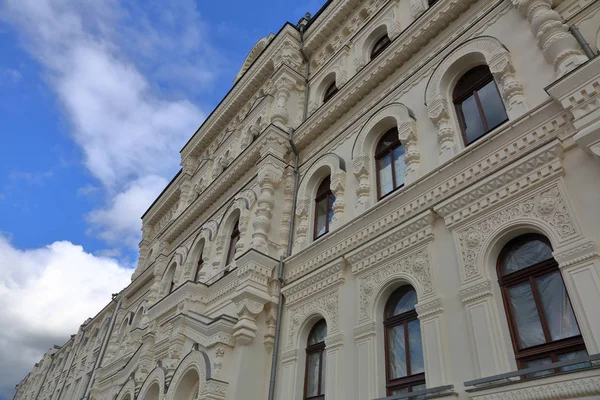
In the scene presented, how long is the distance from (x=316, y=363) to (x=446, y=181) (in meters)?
4.18

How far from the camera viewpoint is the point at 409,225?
724 cm

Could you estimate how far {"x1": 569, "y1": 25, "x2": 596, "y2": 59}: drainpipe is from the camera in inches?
237

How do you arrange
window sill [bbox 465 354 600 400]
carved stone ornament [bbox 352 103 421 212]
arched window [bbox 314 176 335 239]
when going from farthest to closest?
arched window [bbox 314 176 335 239] < carved stone ornament [bbox 352 103 421 212] < window sill [bbox 465 354 600 400]

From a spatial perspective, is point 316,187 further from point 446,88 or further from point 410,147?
point 446,88

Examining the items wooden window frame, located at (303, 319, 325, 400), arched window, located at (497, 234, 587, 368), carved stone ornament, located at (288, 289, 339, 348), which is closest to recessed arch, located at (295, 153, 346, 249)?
carved stone ornament, located at (288, 289, 339, 348)

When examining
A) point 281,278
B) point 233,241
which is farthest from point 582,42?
point 233,241

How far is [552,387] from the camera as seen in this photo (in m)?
4.34

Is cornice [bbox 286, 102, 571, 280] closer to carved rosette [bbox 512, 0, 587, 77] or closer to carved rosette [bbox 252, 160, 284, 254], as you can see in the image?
carved rosette [bbox 512, 0, 587, 77]

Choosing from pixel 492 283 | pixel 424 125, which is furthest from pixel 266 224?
pixel 492 283

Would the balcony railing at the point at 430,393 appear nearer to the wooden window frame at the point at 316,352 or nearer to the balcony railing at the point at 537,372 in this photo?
the balcony railing at the point at 537,372

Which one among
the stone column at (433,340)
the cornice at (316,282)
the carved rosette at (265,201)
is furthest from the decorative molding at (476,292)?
the carved rosette at (265,201)

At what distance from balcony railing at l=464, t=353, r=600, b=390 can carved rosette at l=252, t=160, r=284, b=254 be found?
6053 mm

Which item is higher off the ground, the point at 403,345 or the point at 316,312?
the point at 316,312

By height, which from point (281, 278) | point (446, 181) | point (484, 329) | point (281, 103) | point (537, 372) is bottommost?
point (537, 372)
